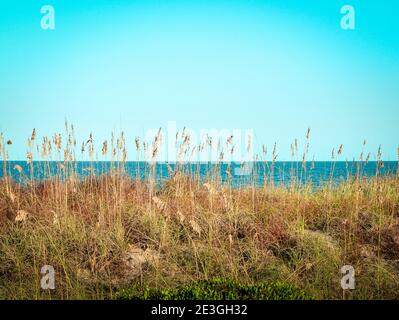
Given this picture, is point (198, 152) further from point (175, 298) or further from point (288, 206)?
point (175, 298)

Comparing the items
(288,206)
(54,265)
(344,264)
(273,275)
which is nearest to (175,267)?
(273,275)

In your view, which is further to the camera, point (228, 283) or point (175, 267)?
point (175, 267)

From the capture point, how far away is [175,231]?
6.32 metres

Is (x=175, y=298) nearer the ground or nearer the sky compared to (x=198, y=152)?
nearer the ground

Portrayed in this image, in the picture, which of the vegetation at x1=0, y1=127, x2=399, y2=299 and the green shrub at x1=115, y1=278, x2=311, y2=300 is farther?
the vegetation at x1=0, y1=127, x2=399, y2=299

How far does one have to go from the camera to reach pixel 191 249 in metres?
5.73

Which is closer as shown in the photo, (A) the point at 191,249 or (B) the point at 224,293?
(B) the point at 224,293

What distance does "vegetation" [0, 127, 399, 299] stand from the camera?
16.1 feet

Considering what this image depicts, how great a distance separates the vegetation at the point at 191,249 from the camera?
4.89 m

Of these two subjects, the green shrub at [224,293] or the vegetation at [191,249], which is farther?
the vegetation at [191,249]

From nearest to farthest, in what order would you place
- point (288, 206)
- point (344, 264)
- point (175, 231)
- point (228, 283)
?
point (228, 283)
point (344, 264)
point (175, 231)
point (288, 206)

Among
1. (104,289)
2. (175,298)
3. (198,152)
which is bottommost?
(104,289)
